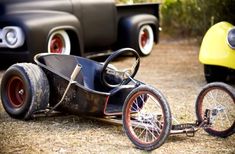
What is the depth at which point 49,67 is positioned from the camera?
4434mm

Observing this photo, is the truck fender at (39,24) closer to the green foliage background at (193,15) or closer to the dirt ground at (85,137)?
the dirt ground at (85,137)

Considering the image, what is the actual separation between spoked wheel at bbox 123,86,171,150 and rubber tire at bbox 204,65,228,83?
2084 millimetres

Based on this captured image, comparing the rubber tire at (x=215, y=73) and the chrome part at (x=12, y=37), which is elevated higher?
the chrome part at (x=12, y=37)

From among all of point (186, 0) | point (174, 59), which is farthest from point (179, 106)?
point (186, 0)

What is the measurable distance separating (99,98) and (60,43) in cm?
303

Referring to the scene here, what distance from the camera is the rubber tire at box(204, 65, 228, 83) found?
5863 mm

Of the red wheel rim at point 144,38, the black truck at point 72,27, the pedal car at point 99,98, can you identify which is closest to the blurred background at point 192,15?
the black truck at point 72,27

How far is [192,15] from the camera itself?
33.3 feet

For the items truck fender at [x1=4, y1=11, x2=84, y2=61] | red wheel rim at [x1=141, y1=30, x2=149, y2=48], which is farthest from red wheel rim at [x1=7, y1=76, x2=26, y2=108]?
red wheel rim at [x1=141, y1=30, x2=149, y2=48]

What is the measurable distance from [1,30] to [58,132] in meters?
2.77

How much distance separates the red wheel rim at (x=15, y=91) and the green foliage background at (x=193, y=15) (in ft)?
13.8

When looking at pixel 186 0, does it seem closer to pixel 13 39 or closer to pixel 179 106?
pixel 13 39

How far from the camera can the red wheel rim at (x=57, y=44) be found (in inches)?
271

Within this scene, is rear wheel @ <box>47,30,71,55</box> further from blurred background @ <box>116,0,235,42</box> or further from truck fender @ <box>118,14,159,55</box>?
blurred background @ <box>116,0,235,42</box>
